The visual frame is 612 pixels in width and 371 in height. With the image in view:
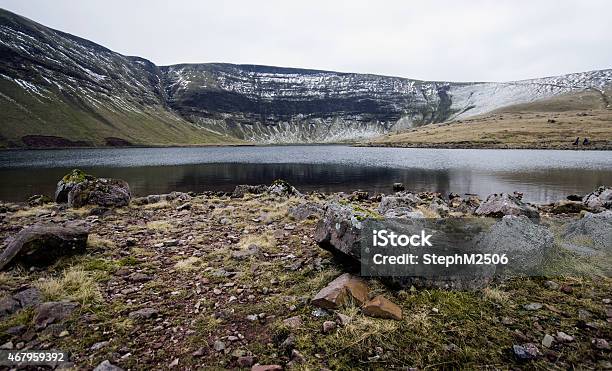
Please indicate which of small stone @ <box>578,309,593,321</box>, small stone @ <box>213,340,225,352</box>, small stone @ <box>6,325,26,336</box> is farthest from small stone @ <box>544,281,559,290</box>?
small stone @ <box>6,325,26,336</box>

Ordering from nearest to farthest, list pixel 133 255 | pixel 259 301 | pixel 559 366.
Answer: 1. pixel 559 366
2. pixel 259 301
3. pixel 133 255

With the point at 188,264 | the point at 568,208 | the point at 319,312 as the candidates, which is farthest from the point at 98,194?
the point at 568,208

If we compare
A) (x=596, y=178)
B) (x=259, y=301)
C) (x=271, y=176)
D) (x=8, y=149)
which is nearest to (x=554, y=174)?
(x=596, y=178)

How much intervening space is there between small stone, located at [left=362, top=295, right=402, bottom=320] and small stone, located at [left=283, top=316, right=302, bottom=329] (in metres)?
1.23

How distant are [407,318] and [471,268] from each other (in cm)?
225

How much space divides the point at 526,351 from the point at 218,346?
4.84 metres

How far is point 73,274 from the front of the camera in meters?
7.84

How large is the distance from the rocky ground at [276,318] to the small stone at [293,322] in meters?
0.03

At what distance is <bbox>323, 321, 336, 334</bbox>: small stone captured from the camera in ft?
18.2

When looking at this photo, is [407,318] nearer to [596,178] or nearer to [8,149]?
[596,178]

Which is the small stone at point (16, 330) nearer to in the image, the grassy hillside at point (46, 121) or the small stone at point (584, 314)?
the small stone at point (584, 314)

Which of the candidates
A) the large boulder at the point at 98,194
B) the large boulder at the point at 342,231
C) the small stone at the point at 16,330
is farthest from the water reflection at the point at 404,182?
the small stone at the point at 16,330

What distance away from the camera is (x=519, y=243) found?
7.62 metres

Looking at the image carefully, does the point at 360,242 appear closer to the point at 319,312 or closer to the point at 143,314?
the point at 319,312
